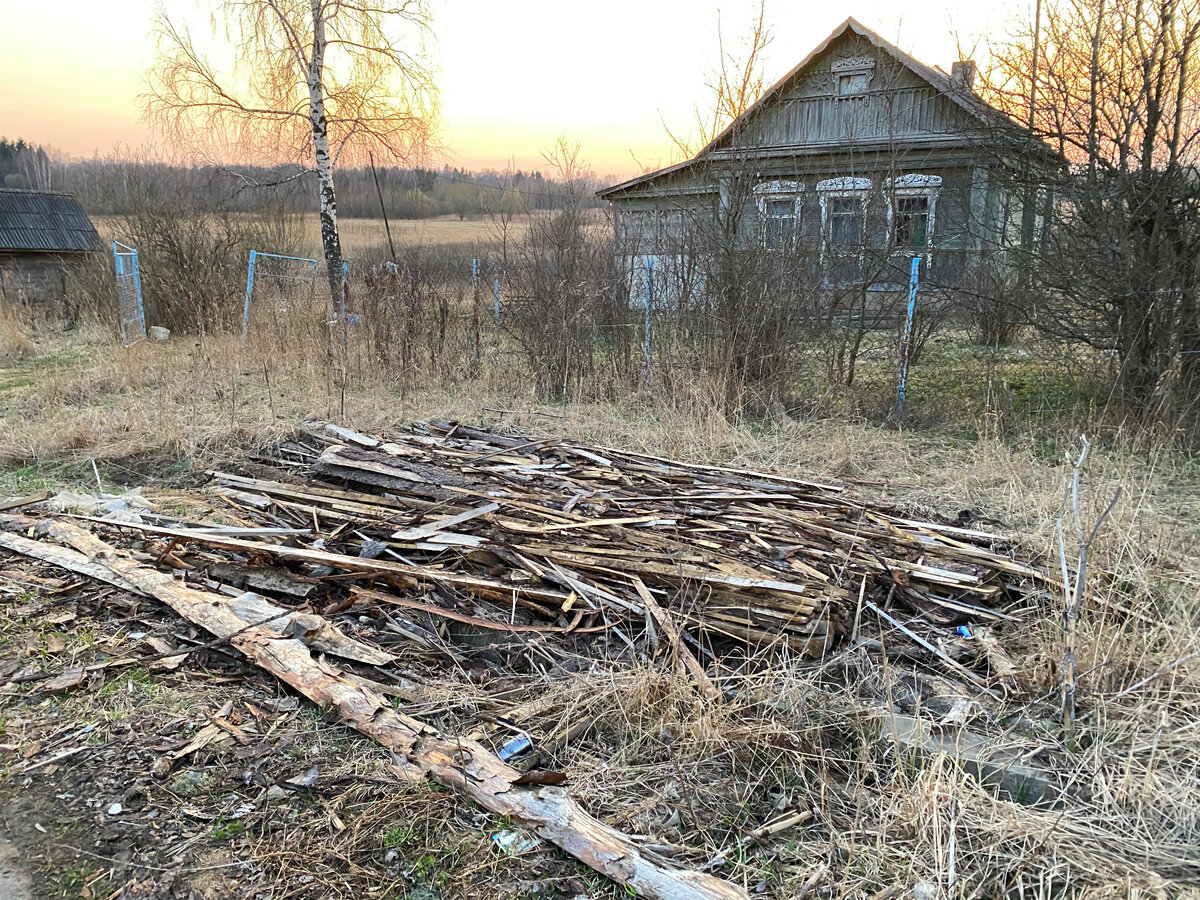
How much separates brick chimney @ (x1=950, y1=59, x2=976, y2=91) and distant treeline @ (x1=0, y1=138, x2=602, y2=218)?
463 cm

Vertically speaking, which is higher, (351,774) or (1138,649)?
(1138,649)

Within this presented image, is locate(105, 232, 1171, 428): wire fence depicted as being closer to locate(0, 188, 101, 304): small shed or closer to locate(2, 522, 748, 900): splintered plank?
locate(2, 522, 748, 900): splintered plank

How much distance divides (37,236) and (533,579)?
1151 inches

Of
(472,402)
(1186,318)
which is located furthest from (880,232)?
(472,402)

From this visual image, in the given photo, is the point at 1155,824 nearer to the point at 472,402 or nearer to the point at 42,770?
the point at 42,770

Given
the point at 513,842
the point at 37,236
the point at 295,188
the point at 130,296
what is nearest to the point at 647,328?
the point at 513,842

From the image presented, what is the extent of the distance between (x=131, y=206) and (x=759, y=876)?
19.1 m

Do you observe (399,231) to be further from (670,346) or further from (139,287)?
(670,346)

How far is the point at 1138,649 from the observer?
316 centimetres

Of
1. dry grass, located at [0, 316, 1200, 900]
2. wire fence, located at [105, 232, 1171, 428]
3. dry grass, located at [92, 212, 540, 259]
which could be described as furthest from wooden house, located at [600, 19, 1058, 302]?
dry grass, located at [0, 316, 1200, 900]

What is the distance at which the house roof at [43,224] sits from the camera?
24422 mm

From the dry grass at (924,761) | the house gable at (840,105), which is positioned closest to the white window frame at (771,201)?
the dry grass at (924,761)

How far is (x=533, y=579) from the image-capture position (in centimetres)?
396

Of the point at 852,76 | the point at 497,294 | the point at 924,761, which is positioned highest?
the point at 852,76
